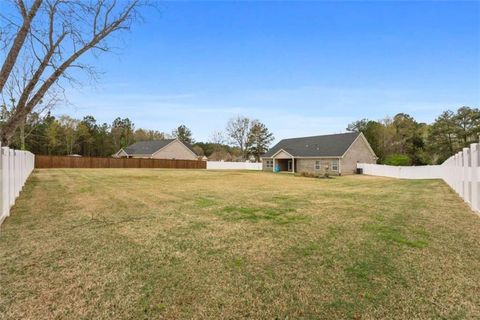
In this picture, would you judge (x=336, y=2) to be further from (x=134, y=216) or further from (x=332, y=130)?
(x=332, y=130)

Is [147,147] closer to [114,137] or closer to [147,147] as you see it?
[147,147]

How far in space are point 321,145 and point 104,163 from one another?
1052 inches

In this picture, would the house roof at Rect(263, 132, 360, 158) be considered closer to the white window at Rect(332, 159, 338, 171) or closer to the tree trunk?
the white window at Rect(332, 159, 338, 171)

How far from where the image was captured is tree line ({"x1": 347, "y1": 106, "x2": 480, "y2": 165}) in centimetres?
3616

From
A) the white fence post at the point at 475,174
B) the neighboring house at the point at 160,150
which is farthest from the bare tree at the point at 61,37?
the neighboring house at the point at 160,150

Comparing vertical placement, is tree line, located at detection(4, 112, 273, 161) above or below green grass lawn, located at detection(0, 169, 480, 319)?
above

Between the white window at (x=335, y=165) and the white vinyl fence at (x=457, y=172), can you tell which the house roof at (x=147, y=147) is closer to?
the white window at (x=335, y=165)

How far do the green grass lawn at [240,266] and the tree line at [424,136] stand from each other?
32273 millimetres

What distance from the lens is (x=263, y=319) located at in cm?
238

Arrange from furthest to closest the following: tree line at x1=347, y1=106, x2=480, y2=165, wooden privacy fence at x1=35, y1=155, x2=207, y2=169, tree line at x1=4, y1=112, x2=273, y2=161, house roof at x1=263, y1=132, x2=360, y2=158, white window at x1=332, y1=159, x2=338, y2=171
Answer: tree line at x1=4, y1=112, x2=273, y2=161 → tree line at x1=347, y1=106, x2=480, y2=165 → wooden privacy fence at x1=35, y1=155, x2=207, y2=169 → house roof at x1=263, y1=132, x2=360, y2=158 → white window at x1=332, y1=159, x2=338, y2=171

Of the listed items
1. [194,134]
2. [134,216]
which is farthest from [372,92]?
[194,134]

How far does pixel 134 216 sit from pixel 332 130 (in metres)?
58.7

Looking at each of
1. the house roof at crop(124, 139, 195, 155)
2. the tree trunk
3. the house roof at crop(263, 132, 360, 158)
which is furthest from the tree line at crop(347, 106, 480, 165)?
the tree trunk

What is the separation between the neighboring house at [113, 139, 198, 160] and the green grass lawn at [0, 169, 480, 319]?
37318 millimetres
